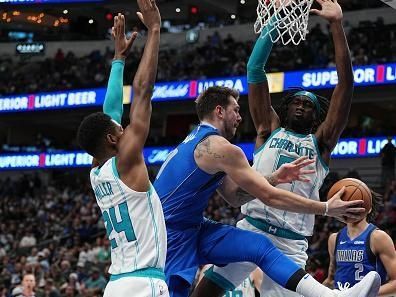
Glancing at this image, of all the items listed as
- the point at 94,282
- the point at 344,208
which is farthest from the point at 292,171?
the point at 94,282

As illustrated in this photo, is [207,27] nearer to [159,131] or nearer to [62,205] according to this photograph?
[159,131]

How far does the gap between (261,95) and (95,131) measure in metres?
1.74

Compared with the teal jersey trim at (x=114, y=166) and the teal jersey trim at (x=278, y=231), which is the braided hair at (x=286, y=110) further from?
the teal jersey trim at (x=114, y=166)

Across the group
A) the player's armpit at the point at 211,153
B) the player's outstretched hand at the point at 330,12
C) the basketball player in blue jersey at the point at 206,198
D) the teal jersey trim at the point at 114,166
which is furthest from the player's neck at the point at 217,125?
the player's outstretched hand at the point at 330,12

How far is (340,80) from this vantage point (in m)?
5.77

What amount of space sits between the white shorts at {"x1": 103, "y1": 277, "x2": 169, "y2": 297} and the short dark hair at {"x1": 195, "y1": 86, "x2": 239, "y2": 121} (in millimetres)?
1235

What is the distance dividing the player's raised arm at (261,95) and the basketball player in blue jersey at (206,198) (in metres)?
0.74

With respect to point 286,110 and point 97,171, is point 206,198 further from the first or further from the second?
point 286,110

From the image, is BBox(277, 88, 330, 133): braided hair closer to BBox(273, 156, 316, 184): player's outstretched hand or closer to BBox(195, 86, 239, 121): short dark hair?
BBox(195, 86, 239, 121): short dark hair

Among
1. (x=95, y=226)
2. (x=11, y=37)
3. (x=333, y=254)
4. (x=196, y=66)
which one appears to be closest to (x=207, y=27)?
(x=196, y=66)

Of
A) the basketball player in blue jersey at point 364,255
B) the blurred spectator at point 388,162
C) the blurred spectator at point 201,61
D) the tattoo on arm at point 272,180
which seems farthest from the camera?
the blurred spectator at point 201,61

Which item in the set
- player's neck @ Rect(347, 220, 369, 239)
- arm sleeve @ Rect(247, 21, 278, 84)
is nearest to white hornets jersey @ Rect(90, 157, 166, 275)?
arm sleeve @ Rect(247, 21, 278, 84)

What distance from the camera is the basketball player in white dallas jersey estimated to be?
18.4ft

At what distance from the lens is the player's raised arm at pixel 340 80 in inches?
225
